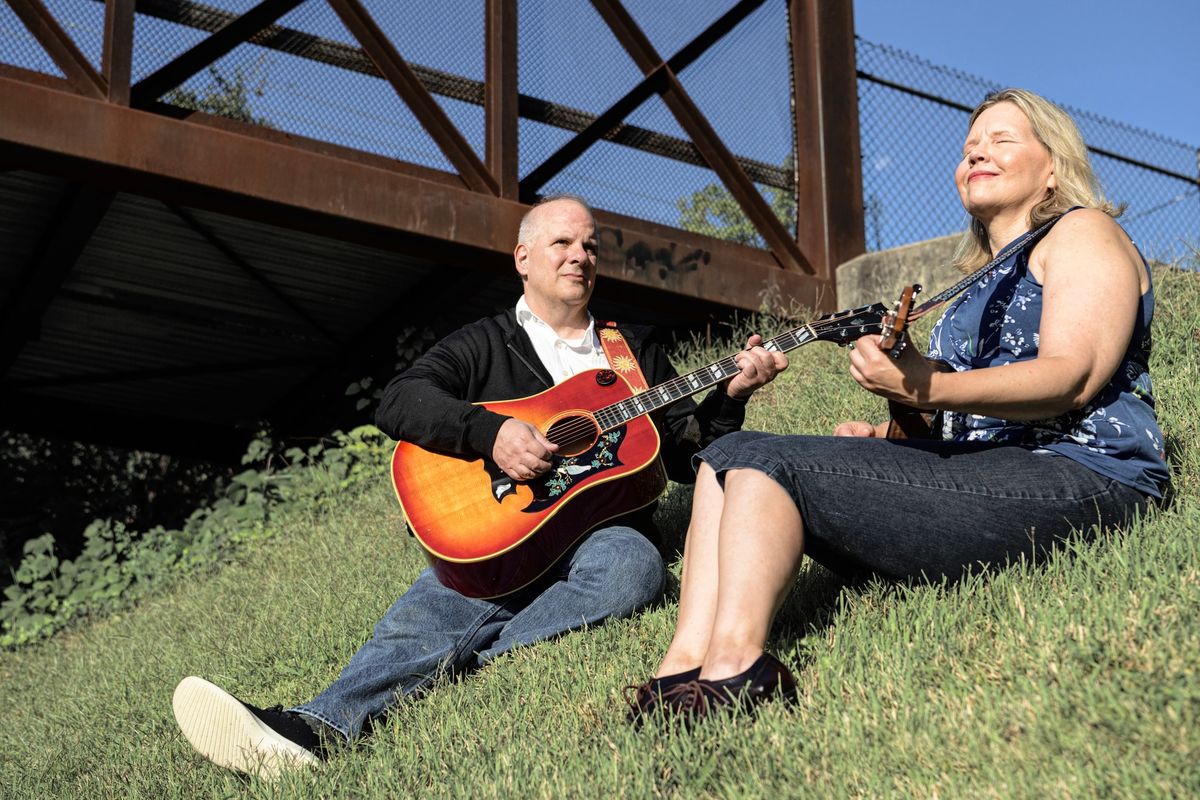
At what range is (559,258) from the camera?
3994 millimetres

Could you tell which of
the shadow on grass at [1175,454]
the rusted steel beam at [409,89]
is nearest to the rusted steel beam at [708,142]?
the rusted steel beam at [409,89]

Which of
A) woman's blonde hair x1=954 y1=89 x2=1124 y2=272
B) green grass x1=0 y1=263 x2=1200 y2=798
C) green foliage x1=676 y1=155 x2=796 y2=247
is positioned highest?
green foliage x1=676 y1=155 x2=796 y2=247

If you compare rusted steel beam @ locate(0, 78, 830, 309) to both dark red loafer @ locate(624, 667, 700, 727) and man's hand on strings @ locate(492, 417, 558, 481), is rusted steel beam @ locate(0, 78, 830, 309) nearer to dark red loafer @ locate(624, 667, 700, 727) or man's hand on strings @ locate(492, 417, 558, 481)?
man's hand on strings @ locate(492, 417, 558, 481)

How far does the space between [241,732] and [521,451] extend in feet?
3.34

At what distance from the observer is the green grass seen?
2.02 m

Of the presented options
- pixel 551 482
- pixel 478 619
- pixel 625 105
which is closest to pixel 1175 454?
pixel 551 482

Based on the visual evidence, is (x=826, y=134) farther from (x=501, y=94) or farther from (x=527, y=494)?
(x=527, y=494)

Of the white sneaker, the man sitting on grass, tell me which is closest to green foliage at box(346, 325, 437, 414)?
the man sitting on grass

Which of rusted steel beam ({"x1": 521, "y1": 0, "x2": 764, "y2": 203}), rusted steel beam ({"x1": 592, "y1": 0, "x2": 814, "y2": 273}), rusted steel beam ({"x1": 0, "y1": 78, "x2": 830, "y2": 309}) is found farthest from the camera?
rusted steel beam ({"x1": 592, "y1": 0, "x2": 814, "y2": 273})

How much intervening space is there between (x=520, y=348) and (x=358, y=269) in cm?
365

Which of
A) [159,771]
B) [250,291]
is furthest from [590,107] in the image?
[159,771]

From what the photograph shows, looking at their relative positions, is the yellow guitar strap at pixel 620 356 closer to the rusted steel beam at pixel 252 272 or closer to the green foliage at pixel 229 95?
the green foliage at pixel 229 95

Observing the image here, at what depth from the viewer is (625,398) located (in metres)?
3.68

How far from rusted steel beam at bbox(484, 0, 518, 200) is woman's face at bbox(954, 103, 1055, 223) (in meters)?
3.60
